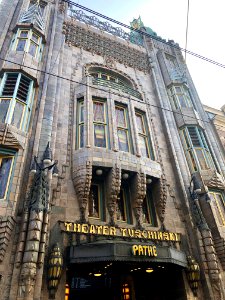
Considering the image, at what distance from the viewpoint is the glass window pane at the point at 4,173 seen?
11.0m

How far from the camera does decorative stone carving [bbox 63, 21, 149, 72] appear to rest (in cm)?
2186

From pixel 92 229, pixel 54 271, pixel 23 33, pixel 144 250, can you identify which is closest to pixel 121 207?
pixel 92 229

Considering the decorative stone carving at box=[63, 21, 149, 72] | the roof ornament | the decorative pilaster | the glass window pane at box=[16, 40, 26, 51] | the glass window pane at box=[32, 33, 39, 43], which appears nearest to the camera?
the decorative pilaster

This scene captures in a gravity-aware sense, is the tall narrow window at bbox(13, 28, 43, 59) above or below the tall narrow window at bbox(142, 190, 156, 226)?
above

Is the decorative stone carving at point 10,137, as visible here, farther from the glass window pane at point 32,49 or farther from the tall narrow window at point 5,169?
the glass window pane at point 32,49

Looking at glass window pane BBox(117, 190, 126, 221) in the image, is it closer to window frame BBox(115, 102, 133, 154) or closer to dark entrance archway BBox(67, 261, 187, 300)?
dark entrance archway BBox(67, 261, 187, 300)

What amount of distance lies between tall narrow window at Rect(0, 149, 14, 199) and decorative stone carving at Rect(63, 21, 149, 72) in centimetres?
1290

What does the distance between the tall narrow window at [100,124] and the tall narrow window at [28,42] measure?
516 cm

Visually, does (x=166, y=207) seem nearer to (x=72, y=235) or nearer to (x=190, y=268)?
(x=190, y=268)

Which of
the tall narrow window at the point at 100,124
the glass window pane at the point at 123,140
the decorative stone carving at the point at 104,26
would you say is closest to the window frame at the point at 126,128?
the glass window pane at the point at 123,140

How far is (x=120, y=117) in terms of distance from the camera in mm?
17516

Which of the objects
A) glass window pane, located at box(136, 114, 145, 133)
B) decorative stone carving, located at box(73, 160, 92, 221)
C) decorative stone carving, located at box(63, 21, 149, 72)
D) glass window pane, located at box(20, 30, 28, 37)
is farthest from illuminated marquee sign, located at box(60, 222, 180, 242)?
decorative stone carving, located at box(63, 21, 149, 72)

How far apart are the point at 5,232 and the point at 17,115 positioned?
6.26 meters

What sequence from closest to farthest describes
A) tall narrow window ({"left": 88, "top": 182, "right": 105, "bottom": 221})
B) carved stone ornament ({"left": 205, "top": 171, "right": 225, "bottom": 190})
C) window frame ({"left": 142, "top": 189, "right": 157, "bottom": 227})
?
tall narrow window ({"left": 88, "top": 182, "right": 105, "bottom": 221}) < window frame ({"left": 142, "top": 189, "right": 157, "bottom": 227}) < carved stone ornament ({"left": 205, "top": 171, "right": 225, "bottom": 190})
